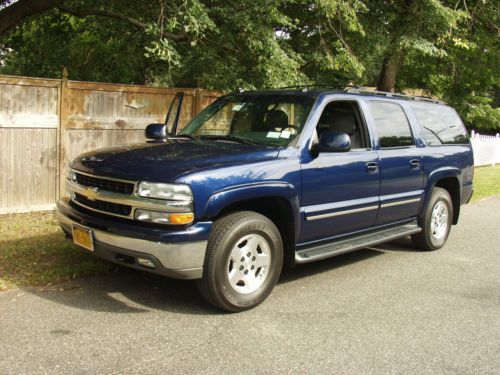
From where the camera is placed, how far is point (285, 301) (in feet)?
16.3

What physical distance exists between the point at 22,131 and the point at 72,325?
4.51m

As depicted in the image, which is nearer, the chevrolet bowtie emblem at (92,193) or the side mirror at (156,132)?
the chevrolet bowtie emblem at (92,193)

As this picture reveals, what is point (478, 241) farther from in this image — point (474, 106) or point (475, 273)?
point (474, 106)

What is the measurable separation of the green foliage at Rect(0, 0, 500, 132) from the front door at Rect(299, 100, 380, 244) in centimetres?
319

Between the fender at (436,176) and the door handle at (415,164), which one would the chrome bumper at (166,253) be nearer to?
the door handle at (415,164)

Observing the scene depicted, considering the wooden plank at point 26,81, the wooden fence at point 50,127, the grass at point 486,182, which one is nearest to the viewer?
the wooden plank at point 26,81

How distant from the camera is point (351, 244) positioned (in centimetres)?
566

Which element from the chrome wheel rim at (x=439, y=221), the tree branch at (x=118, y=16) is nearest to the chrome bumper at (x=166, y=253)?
the chrome wheel rim at (x=439, y=221)

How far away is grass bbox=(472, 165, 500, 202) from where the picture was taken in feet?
41.6

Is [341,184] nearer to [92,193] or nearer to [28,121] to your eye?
[92,193]

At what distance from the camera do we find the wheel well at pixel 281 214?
16.0ft

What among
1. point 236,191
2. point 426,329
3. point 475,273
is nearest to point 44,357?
point 236,191

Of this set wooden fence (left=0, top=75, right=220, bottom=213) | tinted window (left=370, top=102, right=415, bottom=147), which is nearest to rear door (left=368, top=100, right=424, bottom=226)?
tinted window (left=370, top=102, right=415, bottom=147)

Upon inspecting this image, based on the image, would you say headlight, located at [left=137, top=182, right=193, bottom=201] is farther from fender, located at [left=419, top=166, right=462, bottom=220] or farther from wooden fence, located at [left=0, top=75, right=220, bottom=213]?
wooden fence, located at [left=0, top=75, right=220, bottom=213]
